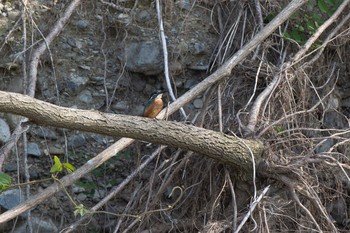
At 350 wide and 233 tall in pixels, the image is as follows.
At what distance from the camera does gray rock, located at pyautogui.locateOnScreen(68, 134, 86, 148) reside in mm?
5777

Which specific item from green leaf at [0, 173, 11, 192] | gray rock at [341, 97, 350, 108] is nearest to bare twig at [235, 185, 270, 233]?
green leaf at [0, 173, 11, 192]

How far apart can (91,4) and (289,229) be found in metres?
2.46

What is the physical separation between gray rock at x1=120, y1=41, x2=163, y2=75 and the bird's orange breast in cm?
65

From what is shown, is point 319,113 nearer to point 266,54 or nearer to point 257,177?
point 266,54

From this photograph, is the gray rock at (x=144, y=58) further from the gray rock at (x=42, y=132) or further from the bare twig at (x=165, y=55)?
the gray rock at (x=42, y=132)

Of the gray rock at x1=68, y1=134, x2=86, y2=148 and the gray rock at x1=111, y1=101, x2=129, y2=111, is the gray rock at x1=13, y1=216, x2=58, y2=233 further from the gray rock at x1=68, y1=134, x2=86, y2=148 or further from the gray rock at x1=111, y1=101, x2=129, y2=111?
the gray rock at x1=111, y1=101, x2=129, y2=111

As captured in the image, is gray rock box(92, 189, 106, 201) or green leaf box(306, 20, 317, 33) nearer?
gray rock box(92, 189, 106, 201)

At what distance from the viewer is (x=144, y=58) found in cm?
596

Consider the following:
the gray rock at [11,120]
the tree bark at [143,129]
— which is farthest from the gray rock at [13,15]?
the tree bark at [143,129]

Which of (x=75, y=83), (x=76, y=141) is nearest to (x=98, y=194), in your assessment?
(x=76, y=141)

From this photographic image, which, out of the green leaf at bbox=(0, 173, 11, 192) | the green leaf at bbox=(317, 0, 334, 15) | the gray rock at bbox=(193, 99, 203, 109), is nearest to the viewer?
the green leaf at bbox=(0, 173, 11, 192)

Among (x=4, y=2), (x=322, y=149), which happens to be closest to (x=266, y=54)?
(x=322, y=149)

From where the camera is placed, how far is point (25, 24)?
17.8 ft

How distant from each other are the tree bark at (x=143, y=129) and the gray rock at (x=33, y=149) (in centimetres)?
Answer: 163
